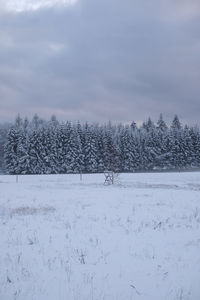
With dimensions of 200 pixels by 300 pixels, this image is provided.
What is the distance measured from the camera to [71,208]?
42.1ft

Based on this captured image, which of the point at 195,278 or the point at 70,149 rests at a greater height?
the point at 70,149

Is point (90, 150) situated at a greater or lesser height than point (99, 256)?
greater

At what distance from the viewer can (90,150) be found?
62625 mm

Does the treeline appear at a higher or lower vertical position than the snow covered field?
higher

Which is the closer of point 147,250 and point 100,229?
point 147,250

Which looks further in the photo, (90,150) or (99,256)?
(90,150)

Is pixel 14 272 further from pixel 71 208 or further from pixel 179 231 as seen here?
pixel 71 208

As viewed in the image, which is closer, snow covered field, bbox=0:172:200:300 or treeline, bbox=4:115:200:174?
snow covered field, bbox=0:172:200:300

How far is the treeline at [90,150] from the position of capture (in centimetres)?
5718

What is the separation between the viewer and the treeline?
57181 millimetres

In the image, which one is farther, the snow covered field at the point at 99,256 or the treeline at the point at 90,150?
the treeline at the point at 90,150

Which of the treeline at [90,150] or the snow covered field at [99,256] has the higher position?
the treeline at [90,150]

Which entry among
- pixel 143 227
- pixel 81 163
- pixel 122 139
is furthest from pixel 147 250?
pixel 122 139

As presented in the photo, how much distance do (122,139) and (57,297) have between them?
6594 cm
